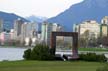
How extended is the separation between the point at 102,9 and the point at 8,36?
223 feet

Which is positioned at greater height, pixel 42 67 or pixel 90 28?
pixel 90 28

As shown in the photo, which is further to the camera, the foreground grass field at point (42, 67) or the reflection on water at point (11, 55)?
the reflection on water at point (11, 55)

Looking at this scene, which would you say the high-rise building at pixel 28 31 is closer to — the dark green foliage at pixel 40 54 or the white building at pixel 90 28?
the white building at pixel 90 28

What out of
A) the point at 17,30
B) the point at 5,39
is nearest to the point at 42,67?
the point at 5,39

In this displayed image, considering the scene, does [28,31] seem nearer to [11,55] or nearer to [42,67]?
[11,55]

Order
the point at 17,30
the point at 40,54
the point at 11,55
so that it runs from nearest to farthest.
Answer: the point at 40,54
the point at 11,55
the point at 17,30

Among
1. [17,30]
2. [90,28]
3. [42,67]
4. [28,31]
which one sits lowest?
[42,67]

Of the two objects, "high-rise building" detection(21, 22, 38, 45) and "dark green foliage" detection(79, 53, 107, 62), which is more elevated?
"high-rise building" detection(21, 22, 38, 45)

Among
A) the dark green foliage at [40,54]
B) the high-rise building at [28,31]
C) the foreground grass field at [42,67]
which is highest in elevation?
the high-rise building at [28,31]

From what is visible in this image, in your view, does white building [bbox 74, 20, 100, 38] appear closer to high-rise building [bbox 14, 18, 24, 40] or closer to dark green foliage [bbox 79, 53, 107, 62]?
high-rise building [bbox 14, 18, 24, 40]

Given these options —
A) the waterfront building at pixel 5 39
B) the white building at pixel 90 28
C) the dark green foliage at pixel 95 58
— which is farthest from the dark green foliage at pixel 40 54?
the waterfront building at pixel 5 39

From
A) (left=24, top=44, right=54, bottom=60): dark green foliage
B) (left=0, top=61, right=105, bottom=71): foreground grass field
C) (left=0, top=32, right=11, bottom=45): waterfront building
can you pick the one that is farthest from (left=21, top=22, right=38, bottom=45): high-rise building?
(left=0, top=61, right=105, bottom=71): foreground grass field

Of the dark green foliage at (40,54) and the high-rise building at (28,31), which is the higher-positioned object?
the high-rise building at (28,31)

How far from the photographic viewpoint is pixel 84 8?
199 metres
